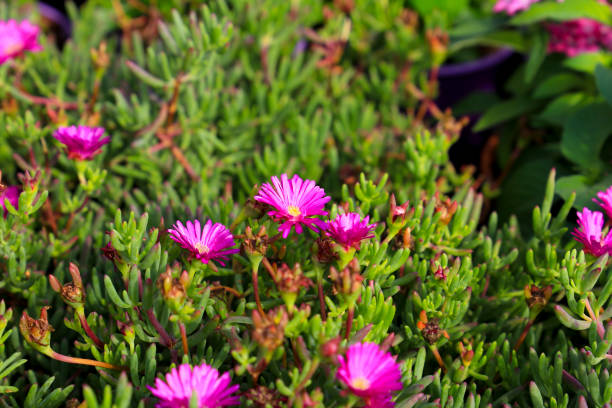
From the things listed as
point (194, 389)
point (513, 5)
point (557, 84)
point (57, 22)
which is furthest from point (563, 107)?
Answer: point (57, 22)

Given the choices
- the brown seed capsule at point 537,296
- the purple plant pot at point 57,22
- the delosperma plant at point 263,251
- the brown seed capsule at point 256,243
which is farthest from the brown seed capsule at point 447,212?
the purple plant pot at point 57,22

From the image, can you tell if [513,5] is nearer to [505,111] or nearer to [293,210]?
[505,111]

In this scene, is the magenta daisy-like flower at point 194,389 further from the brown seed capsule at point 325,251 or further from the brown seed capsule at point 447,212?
the brown seed capsule at point 447,212

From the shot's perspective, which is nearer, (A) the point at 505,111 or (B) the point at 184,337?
(B) the point at 184,337

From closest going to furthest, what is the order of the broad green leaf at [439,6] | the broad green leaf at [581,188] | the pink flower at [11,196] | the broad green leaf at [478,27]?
1. the pink flower at [11,196]
2. the broad green leaf at [581,188]
3. the broad green leaf at [478,27]
4. the broad green leaf at [439,6]

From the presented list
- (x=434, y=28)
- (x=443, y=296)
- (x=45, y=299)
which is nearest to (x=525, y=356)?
(x=443, y=296)

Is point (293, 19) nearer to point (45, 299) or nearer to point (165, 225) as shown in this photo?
point (165, 225)

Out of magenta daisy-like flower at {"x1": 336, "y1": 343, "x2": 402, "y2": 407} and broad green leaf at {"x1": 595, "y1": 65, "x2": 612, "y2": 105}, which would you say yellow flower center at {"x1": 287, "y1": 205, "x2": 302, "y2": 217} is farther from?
broad green leaf at {"x1": 595, "y1": 65, "x2": 612, "y2": 105}
